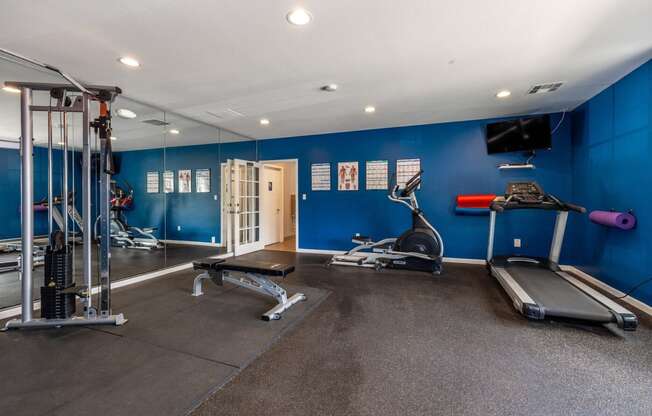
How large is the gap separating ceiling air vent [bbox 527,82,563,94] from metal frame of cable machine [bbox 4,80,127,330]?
478 cm

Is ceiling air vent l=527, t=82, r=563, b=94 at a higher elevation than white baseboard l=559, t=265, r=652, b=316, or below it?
higher

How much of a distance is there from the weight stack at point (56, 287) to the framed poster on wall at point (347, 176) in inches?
172

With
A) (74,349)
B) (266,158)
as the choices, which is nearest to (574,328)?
(74,349)

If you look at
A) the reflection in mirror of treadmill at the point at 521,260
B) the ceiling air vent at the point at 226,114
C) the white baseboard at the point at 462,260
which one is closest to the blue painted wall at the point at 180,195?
the ceiling air vent at the point at 226,114

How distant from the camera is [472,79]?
3.36 m

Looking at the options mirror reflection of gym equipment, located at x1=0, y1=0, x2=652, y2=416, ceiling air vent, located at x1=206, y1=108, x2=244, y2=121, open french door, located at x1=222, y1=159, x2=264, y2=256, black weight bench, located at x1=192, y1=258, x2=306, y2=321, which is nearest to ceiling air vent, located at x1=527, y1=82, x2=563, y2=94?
mirror reflection of gym equipment, located at x1=0, y1=0, x2=652, y2=416

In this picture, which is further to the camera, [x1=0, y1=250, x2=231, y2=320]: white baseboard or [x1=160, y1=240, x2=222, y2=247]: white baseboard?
[x1=160, y1=240, x2=222, y2=247]: white baseboard

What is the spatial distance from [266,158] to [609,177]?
231 inches

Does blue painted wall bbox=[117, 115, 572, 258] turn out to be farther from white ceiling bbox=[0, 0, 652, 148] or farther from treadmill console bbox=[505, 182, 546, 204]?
white ceiling bbox=[0, 0, 652, 148]

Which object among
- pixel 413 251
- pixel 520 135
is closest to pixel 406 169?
pixel 413 251

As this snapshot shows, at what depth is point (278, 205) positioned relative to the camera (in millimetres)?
7598

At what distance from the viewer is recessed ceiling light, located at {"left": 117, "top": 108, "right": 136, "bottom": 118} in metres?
4.46

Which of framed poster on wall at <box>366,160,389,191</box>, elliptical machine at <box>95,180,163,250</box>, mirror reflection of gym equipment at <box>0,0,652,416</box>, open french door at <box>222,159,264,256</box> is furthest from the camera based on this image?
elliptical machine at <box>95,180,163,250</box>

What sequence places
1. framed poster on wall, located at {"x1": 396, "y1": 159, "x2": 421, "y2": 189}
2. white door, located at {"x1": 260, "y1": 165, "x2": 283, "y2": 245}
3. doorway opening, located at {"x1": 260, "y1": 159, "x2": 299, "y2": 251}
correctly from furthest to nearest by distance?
white door, located at {"x1": 260, "y1": 165, "x2": 283, "y2": 245}, doorway opening, located at {"x1": 260, "y1": 159, "x2": 299, "y2": 251}, framed poster on wall, located at {"x1": 396, "y1": 159, "x2": 421, "y2": 189}
